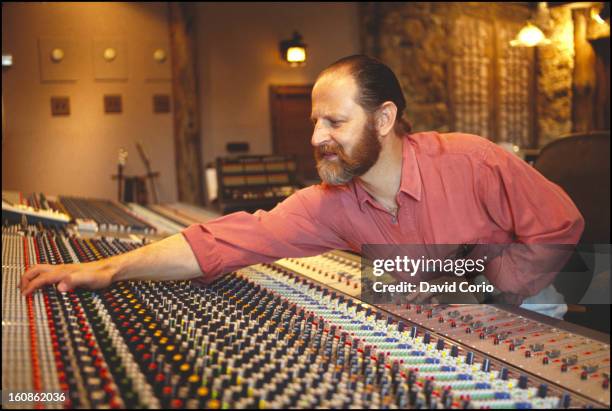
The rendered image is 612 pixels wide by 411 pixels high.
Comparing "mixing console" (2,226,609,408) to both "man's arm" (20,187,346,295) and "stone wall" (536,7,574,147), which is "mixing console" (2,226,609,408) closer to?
"man's arm" (20,187,346,295)

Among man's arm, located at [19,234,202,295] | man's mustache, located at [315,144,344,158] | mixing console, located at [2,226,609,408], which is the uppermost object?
man's mustache, located at [315,144,344,158]

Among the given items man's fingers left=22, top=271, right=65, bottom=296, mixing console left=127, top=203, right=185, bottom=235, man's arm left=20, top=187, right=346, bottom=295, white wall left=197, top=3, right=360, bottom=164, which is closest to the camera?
man's fingers left=22, top=271, right=65, bottom=296

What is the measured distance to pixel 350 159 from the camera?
1716 mm

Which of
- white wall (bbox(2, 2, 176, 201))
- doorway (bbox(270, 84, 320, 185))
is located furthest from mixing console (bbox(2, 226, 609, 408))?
doorway (bbox(270, 84, 320, 185))

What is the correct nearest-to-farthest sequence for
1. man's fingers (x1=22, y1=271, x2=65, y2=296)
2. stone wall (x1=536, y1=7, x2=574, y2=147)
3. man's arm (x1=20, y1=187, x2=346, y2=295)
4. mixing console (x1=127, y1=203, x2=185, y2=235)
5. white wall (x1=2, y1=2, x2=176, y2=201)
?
man's fingers (x1=22, y1=271, x2=65, y2=296) → man's arm (x1=20, y1=187, x2=346, y2=295) → mixing console (x1=127, y1=203, x2=185, y2=235) → white wall (x1=2, y1=2, x2=176, y2=201) → stone wall (x1=536, y1=7, x2=574, y2=147)

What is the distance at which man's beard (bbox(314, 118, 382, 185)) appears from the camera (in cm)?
172

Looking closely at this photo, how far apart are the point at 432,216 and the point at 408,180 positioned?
0.12 metres

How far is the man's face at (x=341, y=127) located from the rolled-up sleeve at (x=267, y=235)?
0.20 m

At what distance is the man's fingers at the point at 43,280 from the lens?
1.43 metres

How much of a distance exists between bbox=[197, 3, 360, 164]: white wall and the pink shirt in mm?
6427

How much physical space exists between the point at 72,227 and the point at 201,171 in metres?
5.44

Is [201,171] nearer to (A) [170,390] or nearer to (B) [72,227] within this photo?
(B) [72,227]

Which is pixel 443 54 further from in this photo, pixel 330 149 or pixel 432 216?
pixel 330 149

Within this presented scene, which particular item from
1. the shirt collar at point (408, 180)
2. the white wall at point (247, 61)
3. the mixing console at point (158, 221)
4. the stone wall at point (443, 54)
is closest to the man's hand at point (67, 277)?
the shirt collar at point (408, 180)
